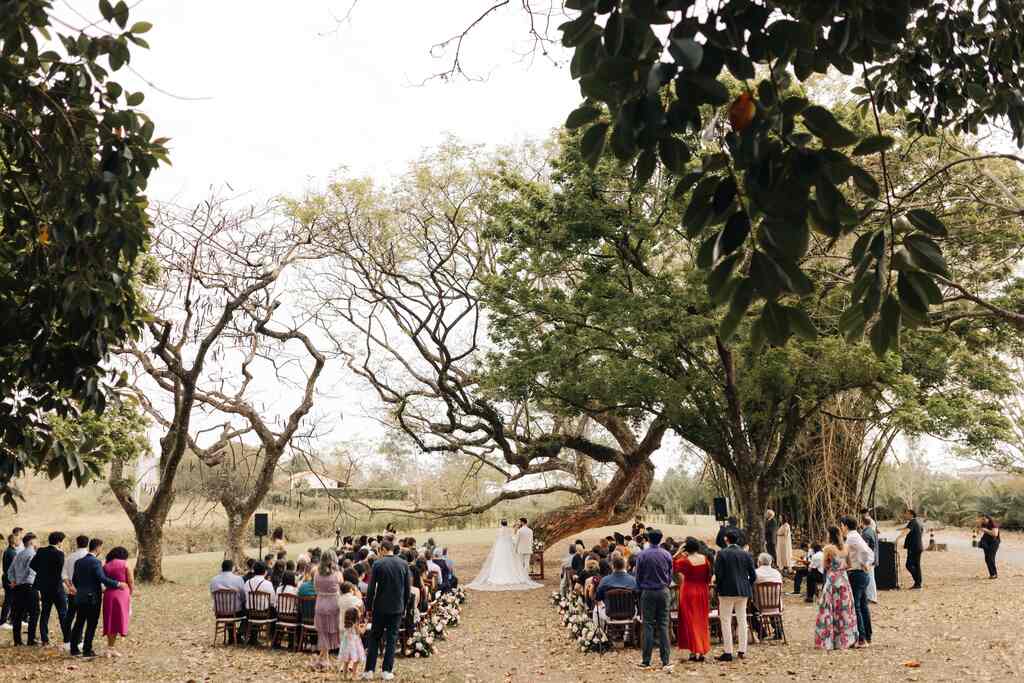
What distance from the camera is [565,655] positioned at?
40.5 feet

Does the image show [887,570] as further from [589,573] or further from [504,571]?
[504,571]

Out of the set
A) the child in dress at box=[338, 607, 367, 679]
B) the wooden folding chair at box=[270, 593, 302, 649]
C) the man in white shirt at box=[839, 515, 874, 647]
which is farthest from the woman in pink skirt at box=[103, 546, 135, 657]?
the man in white shirt at box=[839, 515, 874, 647]

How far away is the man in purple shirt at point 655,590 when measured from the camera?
10.6m

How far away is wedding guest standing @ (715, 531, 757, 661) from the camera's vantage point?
36.1 ft

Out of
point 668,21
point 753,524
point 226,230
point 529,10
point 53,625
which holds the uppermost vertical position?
point 226,230

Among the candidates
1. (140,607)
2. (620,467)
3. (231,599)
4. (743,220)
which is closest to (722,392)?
(620,467)

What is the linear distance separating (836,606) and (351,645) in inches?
245

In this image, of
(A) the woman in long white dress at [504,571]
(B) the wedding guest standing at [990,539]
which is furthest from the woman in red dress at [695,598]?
(B) the wedding guest standing at [990,539]

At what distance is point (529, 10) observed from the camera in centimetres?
514

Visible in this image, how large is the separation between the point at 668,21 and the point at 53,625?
17122mm

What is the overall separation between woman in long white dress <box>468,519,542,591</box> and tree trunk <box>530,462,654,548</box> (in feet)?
15.9

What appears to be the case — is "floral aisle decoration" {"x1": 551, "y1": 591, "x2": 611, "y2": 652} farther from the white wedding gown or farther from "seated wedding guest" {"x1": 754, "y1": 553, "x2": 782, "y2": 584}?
the white wedding gown

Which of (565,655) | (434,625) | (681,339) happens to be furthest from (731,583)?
(681,339)

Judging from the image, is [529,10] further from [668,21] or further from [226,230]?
[226,230]
